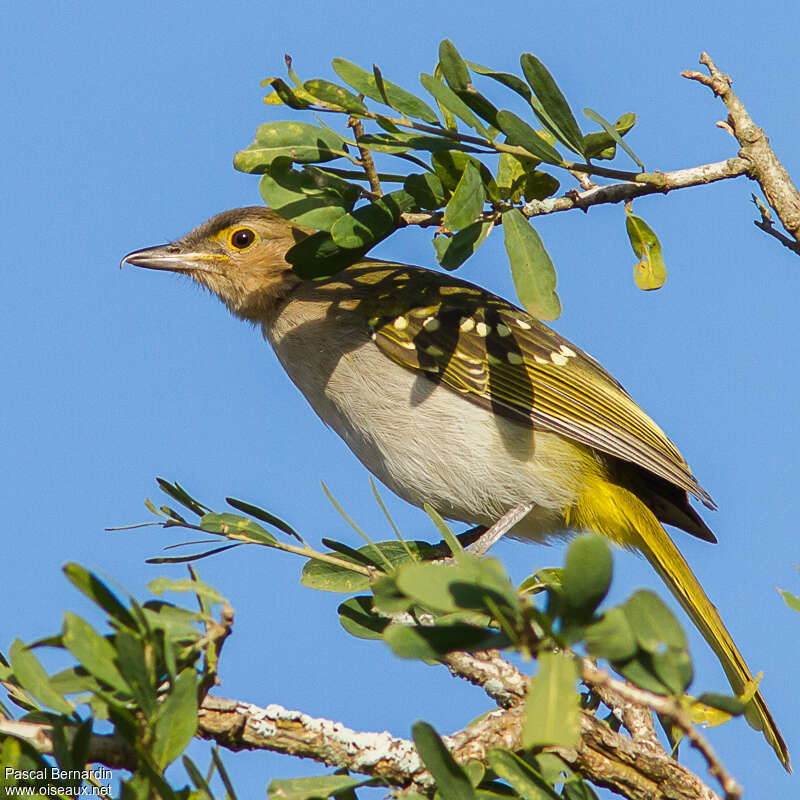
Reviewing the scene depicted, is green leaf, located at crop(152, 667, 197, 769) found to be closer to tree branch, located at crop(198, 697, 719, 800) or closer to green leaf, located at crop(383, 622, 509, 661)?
green leaf, located at crop(383, 622, 509, 661)

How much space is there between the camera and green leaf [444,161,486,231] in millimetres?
3135

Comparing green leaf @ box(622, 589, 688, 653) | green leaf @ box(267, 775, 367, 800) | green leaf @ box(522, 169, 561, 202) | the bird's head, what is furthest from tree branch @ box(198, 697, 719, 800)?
the bird's head

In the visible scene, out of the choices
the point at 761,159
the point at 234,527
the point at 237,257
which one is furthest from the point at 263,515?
the point at 237,257

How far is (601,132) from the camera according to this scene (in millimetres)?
3150

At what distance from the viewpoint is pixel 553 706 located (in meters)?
1.64

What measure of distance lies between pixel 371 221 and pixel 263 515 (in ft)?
3.26

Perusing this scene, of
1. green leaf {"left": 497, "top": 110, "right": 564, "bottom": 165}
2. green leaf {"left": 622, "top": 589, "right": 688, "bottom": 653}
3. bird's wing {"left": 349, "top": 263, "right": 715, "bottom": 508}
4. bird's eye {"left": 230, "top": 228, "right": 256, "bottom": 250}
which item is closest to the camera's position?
green leaf {"left": 622, "top": 589, "right": 688, "bottom": 653}

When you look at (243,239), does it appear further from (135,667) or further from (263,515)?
(135,667)

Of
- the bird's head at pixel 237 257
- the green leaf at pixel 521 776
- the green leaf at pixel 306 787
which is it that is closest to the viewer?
the green leaf at pixel 306 787

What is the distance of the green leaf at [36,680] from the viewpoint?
216 cm

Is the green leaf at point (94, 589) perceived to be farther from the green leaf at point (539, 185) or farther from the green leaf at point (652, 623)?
the green leaf at point (539, 185)

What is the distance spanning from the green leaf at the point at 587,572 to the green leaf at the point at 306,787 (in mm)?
896

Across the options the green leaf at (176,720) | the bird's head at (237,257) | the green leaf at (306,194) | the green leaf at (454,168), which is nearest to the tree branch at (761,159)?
the green leaf at (454,168)

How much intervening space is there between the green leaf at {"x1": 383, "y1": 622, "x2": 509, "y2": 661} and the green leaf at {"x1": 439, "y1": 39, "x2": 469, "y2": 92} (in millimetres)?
1828
